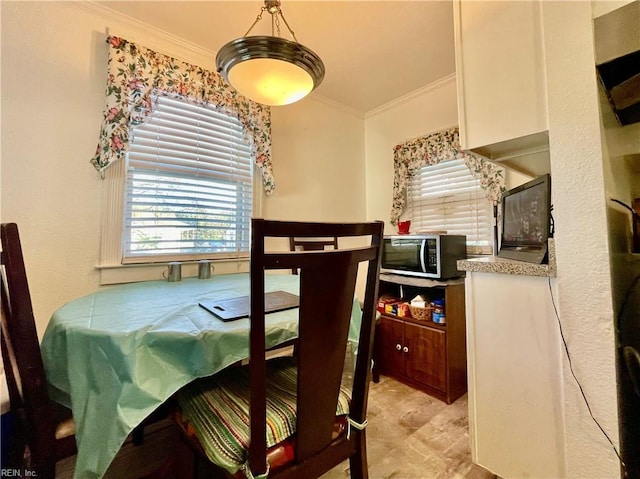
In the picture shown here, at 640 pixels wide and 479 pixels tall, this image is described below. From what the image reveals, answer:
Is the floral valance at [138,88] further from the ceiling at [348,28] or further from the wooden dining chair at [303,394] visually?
the wooden dining chair at [303,394]

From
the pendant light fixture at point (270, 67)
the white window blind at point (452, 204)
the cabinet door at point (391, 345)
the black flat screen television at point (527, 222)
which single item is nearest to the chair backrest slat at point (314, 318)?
the black flat screen television at point (527, 222)

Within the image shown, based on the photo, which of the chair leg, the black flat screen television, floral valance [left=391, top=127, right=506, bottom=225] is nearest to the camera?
the chair leg

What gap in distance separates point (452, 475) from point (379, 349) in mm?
1053

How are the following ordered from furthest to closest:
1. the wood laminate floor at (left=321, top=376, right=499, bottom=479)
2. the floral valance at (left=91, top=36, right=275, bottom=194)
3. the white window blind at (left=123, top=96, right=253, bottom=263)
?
the white window blind at (left=123, top=96, right=253, bottom=263) < the floral valance at (left=91, top=36, right=275, bottom=194) < the wood laminate floor at (left=321, top=376, right=499, bottom=479)

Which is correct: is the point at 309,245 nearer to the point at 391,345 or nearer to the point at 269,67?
the point at 391,345

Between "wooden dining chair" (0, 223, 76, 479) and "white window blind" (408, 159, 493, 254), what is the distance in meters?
2.56

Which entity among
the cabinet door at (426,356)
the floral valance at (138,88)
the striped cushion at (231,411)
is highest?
the floral valance at (138,88)

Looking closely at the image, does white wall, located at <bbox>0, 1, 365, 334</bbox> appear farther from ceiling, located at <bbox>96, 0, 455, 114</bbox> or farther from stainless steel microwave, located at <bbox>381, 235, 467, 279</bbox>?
stainless steel microwave, located at <bbox>381, 235, 467, 279</bbox>

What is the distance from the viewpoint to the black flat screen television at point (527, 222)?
3.50ft

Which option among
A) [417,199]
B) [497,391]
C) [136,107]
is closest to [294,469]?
[497,391]

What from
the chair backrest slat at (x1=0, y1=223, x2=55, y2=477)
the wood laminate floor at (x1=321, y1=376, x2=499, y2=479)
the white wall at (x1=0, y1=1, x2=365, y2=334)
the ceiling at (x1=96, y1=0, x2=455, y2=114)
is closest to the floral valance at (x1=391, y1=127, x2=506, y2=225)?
the ceiling at (x1=96, y1=0, x2=455, y2=114)

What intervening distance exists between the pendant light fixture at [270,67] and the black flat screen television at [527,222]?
107 centimetres

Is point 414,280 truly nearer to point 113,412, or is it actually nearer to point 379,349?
point 379,349

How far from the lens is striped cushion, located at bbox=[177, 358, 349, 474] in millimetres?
754
